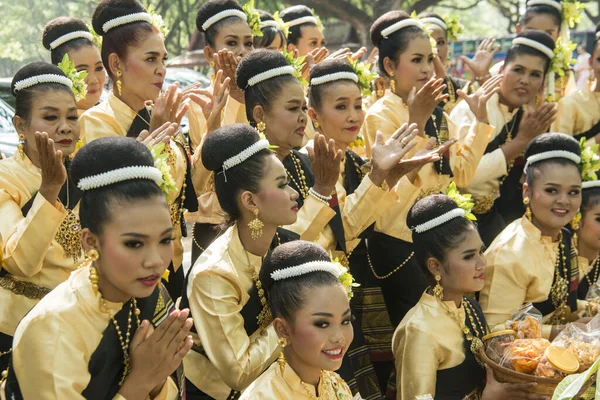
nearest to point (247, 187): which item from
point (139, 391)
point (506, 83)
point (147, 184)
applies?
point (147, 184)

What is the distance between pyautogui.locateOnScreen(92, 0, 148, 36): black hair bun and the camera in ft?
15.1

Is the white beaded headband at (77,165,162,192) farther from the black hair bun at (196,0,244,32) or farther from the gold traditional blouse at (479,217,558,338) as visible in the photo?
the black hair bun at (196,0,244,32)

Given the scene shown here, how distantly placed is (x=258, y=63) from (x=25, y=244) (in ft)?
5.42

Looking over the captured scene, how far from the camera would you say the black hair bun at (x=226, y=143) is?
364 centimetres

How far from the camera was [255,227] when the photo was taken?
361cm

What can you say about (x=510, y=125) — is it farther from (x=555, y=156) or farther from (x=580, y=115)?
(x=555, y=156)

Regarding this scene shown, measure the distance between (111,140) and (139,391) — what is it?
2.98ft

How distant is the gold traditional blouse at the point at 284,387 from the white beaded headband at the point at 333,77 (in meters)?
2.02

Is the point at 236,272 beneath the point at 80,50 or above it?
beneath

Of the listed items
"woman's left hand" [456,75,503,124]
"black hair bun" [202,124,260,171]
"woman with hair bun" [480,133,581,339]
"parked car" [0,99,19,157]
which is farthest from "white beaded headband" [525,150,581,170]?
"parked car" [0,99,19,157]

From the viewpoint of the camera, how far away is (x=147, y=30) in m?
4.62

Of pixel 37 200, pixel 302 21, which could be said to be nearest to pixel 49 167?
pixel 37 200

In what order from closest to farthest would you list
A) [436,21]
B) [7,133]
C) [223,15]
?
[223,15], [436,21], [7,133]

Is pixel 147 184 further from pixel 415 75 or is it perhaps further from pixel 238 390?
pixel 415 75
